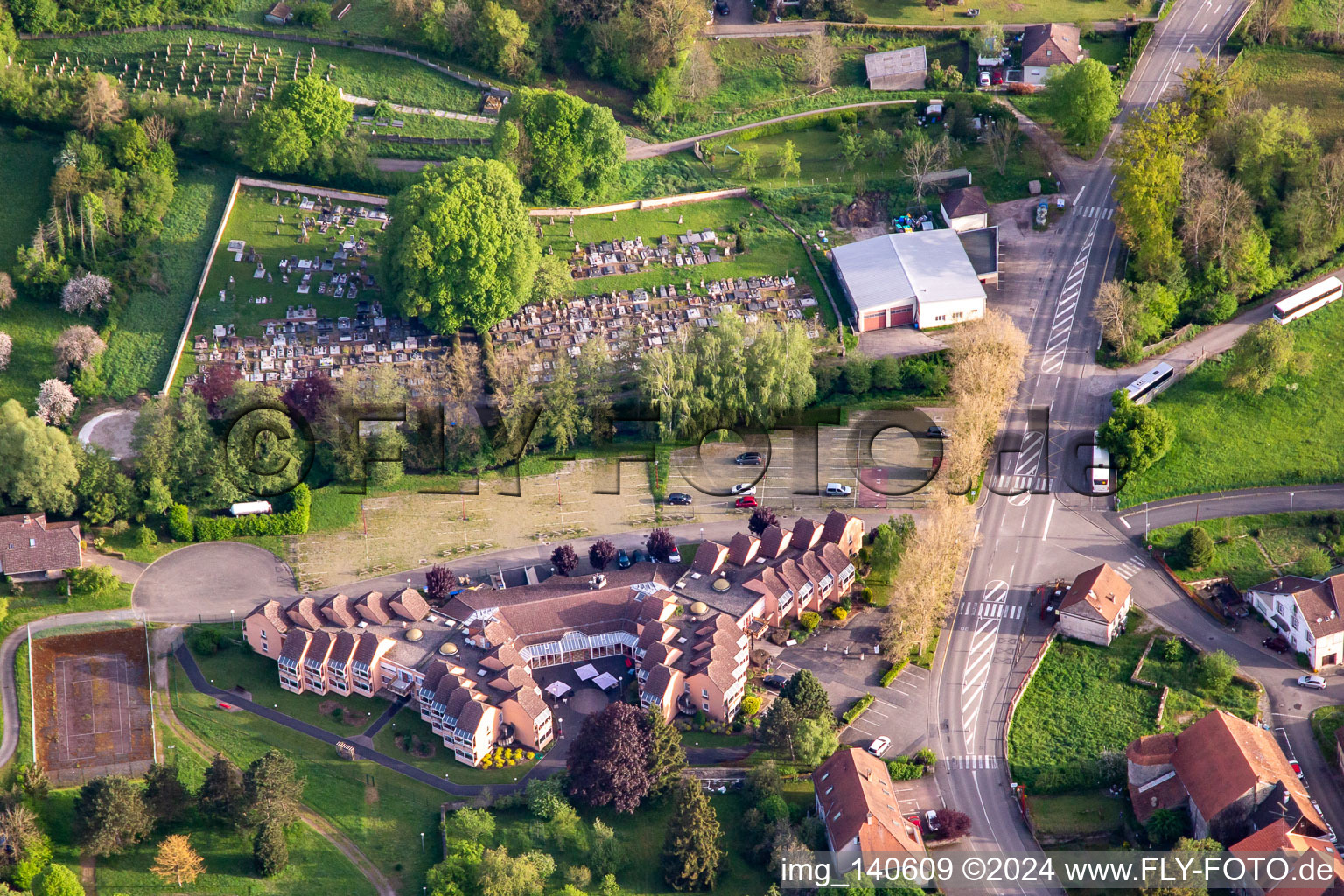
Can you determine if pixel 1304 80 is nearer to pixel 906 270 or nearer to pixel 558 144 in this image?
pixel 906 270

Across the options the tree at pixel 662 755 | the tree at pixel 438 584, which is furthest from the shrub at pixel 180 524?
the tree at pixel 662 755

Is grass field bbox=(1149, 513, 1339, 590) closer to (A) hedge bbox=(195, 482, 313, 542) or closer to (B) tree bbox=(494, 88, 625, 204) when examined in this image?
(B) tree bbox=(494, 88, 625, 204)

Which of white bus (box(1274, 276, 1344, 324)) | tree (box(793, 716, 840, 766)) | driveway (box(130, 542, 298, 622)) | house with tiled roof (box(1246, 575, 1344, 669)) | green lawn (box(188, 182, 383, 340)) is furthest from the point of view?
green lawn (box(188, 182, 383, 340))

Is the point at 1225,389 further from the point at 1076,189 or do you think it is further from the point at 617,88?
the point at 617,88

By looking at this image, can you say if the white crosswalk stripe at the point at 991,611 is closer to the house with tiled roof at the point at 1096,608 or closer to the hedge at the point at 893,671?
the house with tiled roof at the point at 1096,608

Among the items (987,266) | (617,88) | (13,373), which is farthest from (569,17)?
(13,373)

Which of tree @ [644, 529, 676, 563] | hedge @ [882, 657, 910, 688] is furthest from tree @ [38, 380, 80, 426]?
hedge @ [882, 657, 910, 688]
